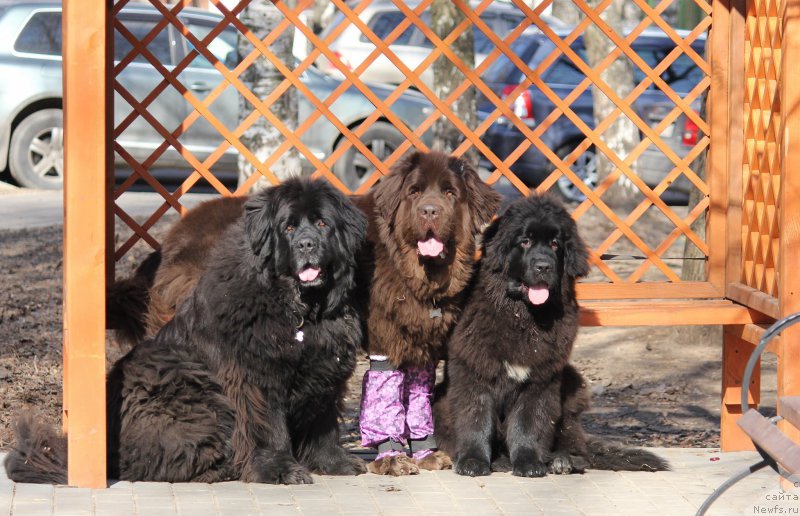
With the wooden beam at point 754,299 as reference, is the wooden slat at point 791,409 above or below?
below

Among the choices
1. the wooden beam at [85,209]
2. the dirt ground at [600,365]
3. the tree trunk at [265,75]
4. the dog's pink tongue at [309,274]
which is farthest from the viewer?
the tree trunk at [265,75]

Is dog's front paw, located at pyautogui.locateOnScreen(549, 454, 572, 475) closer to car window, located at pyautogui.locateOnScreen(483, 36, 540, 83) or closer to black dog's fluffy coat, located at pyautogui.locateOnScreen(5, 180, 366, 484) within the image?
black dog's fluffy coat, located at pyautogui.locateOnScreen(5, 180, 366, 484)

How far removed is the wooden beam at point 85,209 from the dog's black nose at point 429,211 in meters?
1.25

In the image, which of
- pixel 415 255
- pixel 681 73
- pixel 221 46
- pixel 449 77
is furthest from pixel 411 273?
pixel 681 73

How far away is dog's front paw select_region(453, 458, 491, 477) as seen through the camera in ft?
16.1

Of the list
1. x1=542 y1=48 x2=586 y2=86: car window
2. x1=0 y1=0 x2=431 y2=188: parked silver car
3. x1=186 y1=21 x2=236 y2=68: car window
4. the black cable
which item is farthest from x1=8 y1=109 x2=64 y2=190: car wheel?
the black cable

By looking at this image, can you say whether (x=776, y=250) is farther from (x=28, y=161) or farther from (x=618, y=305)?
(x=28, y=161)

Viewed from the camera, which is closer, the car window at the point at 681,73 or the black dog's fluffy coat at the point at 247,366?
the black dog's fluffy coat at the point at 247,366

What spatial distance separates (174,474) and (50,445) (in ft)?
1.71

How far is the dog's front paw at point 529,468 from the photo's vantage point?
4.93 m

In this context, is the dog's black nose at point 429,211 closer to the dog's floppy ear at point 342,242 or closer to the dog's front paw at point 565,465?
the dog's floppy ear at point 342,242

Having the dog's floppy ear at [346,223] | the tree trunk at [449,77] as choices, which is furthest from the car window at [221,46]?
the dog's floppy ear at [346,223]

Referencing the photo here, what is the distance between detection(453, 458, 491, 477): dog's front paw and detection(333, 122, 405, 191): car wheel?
701 centimetres


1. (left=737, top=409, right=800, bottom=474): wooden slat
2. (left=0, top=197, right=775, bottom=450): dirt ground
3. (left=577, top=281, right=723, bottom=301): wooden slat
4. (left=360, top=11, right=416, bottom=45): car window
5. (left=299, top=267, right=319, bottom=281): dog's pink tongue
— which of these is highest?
(left=360, top=11, right=416, bottom=45): car window
